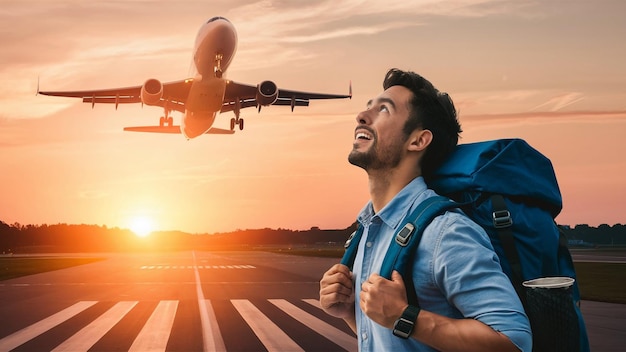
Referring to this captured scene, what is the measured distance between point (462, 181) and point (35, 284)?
2331cm

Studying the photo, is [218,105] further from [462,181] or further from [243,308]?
[462,181]

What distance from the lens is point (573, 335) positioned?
70.0 inches

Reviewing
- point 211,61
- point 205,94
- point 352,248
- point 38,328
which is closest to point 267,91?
point 205,94

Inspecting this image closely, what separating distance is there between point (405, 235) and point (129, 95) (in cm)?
3334

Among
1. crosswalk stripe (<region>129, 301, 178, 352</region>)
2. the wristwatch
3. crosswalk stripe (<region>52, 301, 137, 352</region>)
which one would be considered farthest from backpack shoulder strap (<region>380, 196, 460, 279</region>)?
crosswalk stripe (<region>52, 301, 137, 352</region>)

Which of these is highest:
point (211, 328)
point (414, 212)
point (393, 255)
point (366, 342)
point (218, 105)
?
point (218, 105)

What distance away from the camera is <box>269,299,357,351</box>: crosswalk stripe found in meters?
9.37

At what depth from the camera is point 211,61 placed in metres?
24.8

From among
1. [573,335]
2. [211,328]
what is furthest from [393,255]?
[211,328]

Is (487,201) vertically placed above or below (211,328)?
above

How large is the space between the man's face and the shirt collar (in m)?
0.12

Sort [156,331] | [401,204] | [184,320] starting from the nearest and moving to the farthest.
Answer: [401,204] → [156,331] → [184,320]

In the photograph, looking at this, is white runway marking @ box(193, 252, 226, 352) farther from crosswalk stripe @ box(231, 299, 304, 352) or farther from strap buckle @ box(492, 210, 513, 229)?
strap buckle @ box(492, 210, 513, 229)

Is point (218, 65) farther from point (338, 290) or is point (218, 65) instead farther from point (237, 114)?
point (338, 290)
